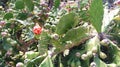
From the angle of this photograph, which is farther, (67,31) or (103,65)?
(67,31)

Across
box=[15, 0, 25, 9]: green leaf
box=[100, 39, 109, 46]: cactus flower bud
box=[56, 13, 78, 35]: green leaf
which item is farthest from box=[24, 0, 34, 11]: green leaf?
box=[100, 39, 109, 46]: cactus flower bud

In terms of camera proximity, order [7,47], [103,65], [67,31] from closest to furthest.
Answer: [103,65], [67,31], [7,47]

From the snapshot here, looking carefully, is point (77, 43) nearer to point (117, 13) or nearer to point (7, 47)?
point (117, 13)

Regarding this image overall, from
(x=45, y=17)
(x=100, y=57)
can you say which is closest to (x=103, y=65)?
(x=100, y=57)

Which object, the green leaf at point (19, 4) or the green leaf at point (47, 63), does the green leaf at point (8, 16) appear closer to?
the green leaf at point (19, 4)

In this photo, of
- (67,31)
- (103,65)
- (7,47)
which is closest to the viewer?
(103,65)
